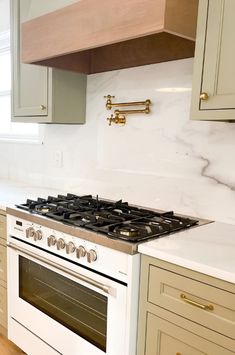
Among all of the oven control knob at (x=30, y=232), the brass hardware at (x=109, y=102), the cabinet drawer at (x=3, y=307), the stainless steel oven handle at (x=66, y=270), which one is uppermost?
the brass hardware at (x=109, y=102)

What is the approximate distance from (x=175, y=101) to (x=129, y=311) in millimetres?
1115

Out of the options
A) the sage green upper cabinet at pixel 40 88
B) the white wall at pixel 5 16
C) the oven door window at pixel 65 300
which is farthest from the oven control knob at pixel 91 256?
the white wall at pixel 5 16

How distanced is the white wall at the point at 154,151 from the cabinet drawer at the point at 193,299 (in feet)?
1.98

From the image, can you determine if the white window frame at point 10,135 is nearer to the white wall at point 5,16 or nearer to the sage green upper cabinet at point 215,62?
the white wall at point 5,16

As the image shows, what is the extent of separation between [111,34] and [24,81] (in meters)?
1.08

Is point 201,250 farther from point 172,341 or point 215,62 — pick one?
point 215,62

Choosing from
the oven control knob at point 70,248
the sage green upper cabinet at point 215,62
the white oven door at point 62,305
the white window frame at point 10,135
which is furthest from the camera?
the white window frame at point 10,135

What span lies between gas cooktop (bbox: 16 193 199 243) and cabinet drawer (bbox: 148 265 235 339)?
7.5 inches

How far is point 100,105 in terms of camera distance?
7.15 ft

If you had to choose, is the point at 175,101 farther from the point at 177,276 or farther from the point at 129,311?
the point at 129,311

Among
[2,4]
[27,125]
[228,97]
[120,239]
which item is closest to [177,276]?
[120,239]

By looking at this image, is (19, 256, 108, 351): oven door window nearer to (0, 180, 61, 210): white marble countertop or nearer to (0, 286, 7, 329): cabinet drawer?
(0, 286, 7, 329): cabinet drawer

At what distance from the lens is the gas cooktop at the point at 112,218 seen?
1.37 meters

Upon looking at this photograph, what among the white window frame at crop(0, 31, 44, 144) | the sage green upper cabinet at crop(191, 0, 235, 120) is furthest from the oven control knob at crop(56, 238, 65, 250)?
the white window frame at crop(0, 31, 44, 144)
